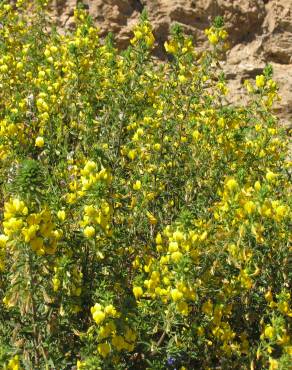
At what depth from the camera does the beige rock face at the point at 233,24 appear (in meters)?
8.58

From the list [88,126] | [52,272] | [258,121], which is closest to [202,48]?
[258,121]

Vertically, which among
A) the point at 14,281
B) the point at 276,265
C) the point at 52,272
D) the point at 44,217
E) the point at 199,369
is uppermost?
the point at 44,217

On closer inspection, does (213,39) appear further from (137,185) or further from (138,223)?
(138,223)

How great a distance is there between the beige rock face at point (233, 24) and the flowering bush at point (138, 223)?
3443 millimetres

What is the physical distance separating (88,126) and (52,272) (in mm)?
1614

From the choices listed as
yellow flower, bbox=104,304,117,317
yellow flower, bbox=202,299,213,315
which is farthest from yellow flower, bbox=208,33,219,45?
yellow flower, bbox=104,304,117,317

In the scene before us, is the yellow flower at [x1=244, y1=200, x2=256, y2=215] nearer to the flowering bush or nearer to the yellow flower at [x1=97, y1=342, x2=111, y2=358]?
the flowering bush

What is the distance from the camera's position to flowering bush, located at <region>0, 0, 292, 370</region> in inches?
102

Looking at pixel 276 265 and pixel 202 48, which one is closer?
pixel 276 265

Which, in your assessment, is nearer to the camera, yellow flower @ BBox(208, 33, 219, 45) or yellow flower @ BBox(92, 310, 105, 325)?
yellow flower @ BBox(92, 310, 105, 325)

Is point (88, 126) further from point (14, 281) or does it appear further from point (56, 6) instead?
point (56, 6)

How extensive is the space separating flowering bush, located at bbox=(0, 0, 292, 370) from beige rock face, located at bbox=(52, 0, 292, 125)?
136 inches

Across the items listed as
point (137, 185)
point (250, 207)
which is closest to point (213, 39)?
point (137, 185)

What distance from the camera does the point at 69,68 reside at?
468 cm
